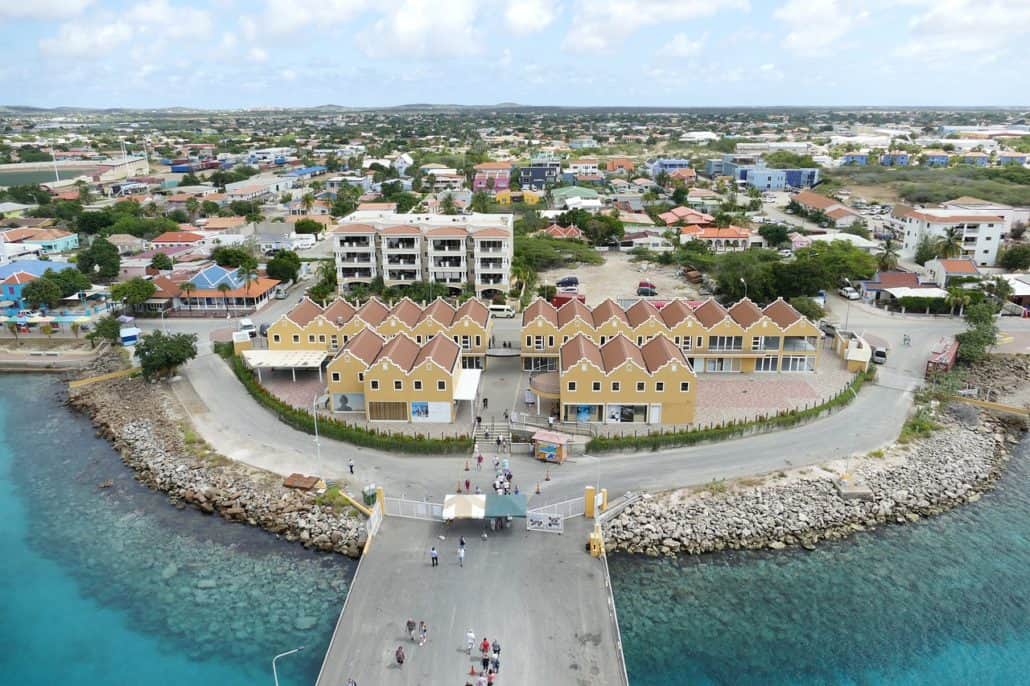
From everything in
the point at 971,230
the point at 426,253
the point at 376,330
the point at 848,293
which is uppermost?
the point at 971,230

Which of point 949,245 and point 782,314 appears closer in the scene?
point 782,314

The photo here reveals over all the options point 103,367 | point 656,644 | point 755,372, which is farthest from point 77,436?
point 755,372

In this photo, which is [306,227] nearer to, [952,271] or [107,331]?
[107,331]

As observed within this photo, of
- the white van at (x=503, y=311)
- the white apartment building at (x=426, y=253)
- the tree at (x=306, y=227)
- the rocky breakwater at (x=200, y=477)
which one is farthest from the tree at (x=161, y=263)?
the white van at (x=503, y=311)

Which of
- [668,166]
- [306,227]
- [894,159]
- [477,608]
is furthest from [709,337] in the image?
[894,159]

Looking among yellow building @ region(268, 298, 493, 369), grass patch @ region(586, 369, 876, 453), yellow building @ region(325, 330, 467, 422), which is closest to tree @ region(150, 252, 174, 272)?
yellow building @ region(268, 298, 493, 369)

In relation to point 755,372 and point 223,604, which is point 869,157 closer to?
point 755,372

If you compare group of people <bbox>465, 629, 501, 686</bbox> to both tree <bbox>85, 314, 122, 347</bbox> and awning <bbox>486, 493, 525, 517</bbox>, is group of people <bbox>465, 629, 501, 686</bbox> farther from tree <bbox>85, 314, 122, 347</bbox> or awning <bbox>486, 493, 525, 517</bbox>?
tree <bbox>85, 314, 122, 347</bbox>
